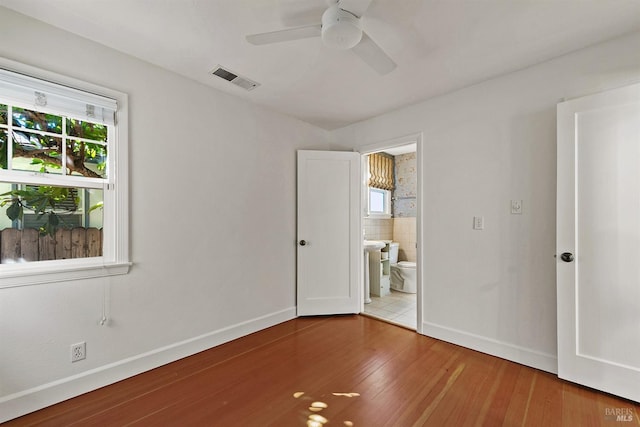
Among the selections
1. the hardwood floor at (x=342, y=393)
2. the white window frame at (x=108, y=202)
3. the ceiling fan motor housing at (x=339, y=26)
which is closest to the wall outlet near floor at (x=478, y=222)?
the hardwood floor at (x=342, y=393)

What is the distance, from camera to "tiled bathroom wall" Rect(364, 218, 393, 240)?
5.12 m

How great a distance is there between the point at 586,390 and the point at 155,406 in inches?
115

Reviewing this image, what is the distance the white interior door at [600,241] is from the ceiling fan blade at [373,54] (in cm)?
137

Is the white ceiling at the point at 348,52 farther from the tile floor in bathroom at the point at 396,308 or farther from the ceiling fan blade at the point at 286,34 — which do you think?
the tile floor in bathroom at the point at 396,308

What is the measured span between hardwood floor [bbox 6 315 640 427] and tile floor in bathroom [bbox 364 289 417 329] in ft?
2.27

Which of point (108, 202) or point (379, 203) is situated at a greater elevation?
point (379, 203)

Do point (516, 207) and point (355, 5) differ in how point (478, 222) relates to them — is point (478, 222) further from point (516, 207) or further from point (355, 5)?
point (355, 5)

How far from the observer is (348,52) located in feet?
6.97

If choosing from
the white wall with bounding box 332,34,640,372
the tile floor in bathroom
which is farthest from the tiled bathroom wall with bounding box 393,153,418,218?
the white wall with bounding box 332,34,640,372

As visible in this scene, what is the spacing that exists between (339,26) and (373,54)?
344mm

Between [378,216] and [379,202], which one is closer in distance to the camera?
[378,216]

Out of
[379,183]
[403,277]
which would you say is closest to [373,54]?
[379,183]

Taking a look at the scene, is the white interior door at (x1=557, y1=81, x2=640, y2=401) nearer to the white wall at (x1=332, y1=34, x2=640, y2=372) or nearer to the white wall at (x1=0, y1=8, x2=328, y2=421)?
the white wall at (x1=332, y1=34, x2=640, y2=372)

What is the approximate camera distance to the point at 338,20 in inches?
58.2
